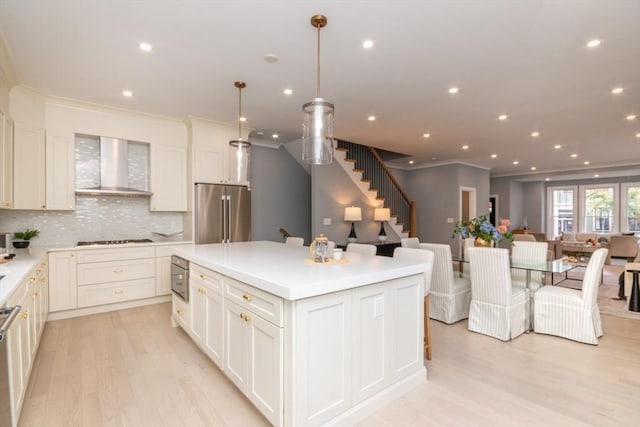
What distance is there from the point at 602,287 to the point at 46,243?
891 centimetres

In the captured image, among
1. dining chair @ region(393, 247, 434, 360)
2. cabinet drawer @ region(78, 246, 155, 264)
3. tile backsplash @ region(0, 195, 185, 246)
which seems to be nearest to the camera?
dining chair @ region(393, 247, 434, 360)

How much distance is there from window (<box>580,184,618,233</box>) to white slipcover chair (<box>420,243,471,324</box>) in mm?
10442

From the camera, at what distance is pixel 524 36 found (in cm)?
263

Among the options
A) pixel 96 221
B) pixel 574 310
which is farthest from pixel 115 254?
pixel 574 310

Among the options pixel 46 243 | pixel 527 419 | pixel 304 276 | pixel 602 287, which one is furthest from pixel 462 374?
pixel 46 243

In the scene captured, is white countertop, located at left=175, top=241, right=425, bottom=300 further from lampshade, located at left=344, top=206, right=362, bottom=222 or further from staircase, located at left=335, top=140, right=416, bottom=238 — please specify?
staircase, located at left=335, top=140, right=416, bottom=238

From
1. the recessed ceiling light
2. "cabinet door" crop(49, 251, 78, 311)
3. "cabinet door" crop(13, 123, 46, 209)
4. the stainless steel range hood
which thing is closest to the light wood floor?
"cabinet door" crop(49, 251, 78, 311)

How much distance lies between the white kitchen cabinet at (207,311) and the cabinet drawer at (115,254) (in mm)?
1938

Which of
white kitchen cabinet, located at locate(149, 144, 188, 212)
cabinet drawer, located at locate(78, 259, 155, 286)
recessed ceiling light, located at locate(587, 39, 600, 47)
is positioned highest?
recessed ceiling light, located at locate(587, 39, 600, 47)

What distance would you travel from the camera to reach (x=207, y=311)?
2672 mm

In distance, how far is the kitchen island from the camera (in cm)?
174

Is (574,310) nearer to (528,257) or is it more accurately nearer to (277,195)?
(528,257)

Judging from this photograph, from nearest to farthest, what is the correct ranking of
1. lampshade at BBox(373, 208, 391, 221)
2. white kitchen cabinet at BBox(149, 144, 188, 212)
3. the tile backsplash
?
1. the tile backsplash
2. white kitchen cabinet at BBox(149, 144, 188, 212)
3. lampshade at BBox(373, 208, 391, 221)

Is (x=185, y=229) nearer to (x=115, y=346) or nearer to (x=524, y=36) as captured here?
(x=115, y=346)
